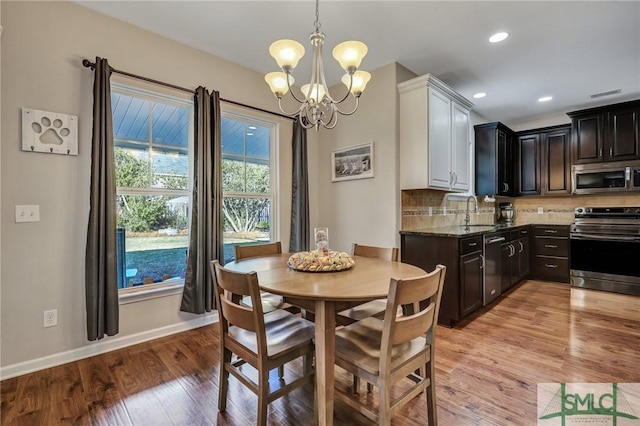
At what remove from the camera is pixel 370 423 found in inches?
63.2

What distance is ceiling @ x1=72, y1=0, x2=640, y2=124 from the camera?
2350 millimetres

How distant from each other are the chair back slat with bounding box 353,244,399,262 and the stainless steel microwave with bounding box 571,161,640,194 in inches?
150

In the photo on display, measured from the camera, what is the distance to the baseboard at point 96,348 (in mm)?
2066

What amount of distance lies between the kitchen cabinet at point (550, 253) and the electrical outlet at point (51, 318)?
5.79m

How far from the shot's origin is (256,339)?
1.50 meters

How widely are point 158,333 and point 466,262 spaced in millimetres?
2893

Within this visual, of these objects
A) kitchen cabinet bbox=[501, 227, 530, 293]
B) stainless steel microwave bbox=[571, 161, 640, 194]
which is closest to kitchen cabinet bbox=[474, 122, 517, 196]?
kitchen cabinet bbox=[501, 227, 530, 293]

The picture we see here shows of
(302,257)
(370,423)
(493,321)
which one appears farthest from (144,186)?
(493,321)

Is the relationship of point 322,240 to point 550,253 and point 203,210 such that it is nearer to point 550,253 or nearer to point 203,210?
point 203,210

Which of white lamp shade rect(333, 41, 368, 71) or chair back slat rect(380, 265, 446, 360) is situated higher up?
white lamp shade rect(333, 41, 368, 71)

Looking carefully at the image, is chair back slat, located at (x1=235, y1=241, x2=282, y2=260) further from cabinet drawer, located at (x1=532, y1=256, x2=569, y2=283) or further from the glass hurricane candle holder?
cabinet drawer, located at (x1=532, y1=256, x2=569, y2=283)

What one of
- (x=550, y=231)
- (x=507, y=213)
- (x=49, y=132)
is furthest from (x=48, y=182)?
(x=507, y=213)

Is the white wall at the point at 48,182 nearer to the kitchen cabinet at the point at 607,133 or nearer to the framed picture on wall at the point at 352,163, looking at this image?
the framed picture on wall at the point at 352,163

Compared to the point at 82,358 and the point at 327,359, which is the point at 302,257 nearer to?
the point at 327,359
